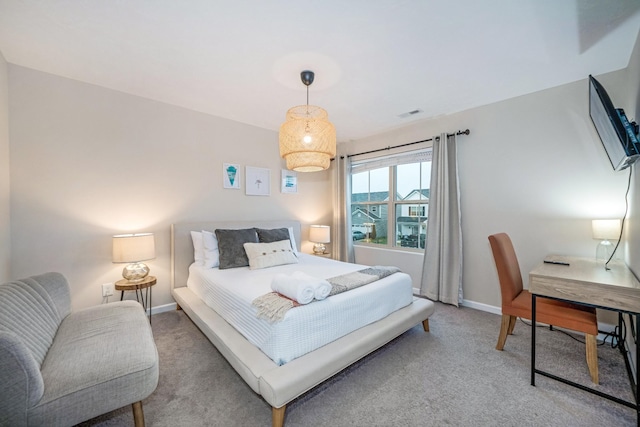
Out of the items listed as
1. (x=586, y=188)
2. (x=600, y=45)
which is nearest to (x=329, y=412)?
(x=586, y=188)

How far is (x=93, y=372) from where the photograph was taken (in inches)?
48.4

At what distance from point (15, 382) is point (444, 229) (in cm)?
366

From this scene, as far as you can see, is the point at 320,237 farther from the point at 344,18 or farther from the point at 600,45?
the point at 600,45

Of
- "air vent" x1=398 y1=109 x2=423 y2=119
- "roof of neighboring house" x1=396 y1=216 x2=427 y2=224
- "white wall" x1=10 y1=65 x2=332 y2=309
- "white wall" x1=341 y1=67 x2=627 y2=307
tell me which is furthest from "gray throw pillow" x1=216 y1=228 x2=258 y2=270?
"white wall" x1=341 y1=67 x2=627 y2=307

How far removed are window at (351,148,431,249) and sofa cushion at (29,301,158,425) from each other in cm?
345

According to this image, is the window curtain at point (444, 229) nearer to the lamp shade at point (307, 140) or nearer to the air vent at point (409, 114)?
the air vent at point (409, 114)

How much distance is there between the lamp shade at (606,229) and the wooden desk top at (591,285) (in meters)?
0.34

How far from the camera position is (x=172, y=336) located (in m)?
2.48

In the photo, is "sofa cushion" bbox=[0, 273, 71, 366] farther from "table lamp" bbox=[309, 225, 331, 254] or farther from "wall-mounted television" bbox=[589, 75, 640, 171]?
"wall-mounted television" bbox=[589, 75, 640, 171]

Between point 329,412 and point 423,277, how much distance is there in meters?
2.43

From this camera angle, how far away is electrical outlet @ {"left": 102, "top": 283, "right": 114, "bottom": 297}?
2.69 metres

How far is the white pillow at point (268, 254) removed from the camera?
287cm

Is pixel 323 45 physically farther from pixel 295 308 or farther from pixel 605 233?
pixel 605 233

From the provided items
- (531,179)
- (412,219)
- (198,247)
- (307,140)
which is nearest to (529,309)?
(531,179)
